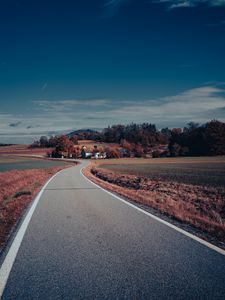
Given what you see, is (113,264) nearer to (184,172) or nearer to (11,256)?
(11,256)

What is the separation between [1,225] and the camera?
8828 millimetres

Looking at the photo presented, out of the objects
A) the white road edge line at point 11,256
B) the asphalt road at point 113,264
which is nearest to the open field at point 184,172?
the asphalt road at point 113,264

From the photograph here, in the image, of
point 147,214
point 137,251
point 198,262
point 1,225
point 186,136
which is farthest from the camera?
point 186,136

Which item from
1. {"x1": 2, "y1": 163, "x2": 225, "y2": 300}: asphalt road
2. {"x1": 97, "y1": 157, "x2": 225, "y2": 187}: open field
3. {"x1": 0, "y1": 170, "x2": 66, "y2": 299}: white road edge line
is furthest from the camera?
{"x1": 97, "y1": 157, "x2": 225, "y2": 187}: open field

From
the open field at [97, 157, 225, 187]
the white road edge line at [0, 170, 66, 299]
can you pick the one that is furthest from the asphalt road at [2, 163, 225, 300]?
the open field at [97, 157, 225, 187]

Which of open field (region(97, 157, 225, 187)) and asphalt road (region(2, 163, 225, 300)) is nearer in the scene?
asphalt road (region(2, 163, 225, 300))

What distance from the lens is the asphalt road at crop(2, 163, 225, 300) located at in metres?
4.14

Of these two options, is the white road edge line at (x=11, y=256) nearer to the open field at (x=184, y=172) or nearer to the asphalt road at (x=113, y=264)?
the asphalt road at (x=113, y=264)

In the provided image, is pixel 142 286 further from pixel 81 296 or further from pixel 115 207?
pixel 115 207

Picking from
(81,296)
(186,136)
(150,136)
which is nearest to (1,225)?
(81,296)

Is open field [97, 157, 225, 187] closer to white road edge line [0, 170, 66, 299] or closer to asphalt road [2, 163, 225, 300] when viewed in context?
asphalt road [2, 163, 225, 300]

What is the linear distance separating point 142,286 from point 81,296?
2.75 feet

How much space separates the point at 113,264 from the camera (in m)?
5.15

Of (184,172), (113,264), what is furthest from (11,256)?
(184,172)
